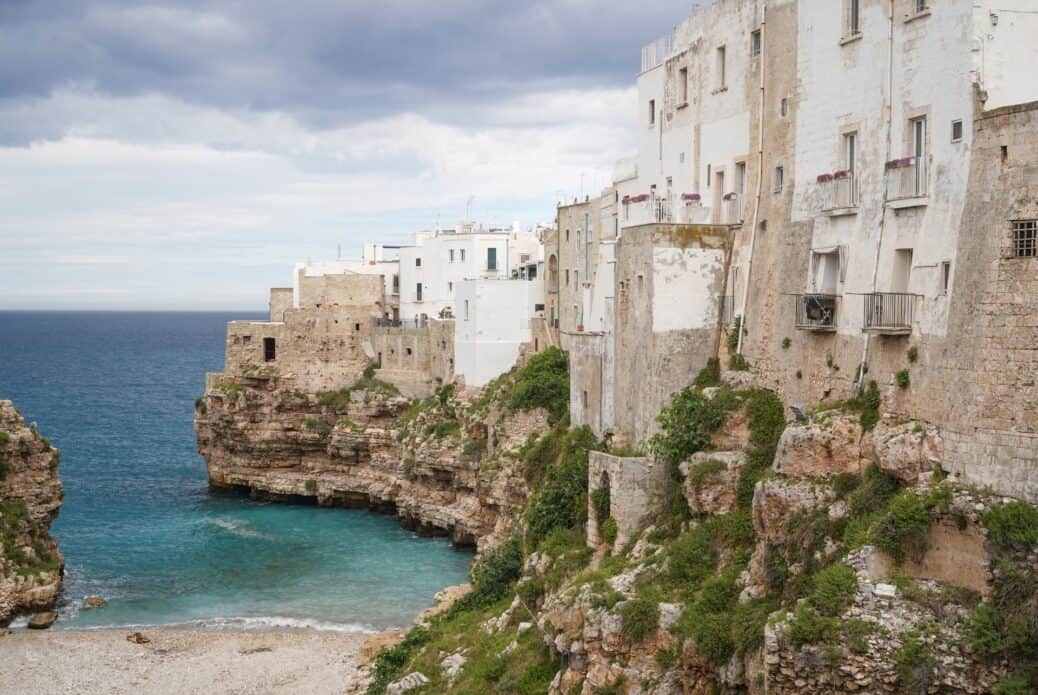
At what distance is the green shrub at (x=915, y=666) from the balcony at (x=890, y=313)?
6.14 meters

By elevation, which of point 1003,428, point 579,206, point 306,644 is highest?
point 579,206

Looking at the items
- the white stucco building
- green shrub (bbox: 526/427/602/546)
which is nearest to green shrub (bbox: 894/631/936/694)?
green shrub (bbox: 526/427/602/546)

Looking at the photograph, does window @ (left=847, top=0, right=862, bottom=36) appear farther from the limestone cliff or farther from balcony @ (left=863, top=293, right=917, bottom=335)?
the limestone cliff

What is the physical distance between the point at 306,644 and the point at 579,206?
75.1ft

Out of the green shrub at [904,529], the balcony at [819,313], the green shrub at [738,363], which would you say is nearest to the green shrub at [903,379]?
the green shrub at [904,529]

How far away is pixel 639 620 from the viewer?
2366 centimetres

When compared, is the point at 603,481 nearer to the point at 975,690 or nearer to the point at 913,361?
the point at 913,361

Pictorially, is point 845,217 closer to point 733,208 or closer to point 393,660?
point 733,208

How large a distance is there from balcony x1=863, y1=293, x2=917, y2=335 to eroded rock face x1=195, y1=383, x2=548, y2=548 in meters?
26.9

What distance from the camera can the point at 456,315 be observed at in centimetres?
5784

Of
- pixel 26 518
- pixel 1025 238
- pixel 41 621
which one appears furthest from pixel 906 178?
pixel 26 518

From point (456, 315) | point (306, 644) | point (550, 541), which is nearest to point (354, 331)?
point (456, 315)

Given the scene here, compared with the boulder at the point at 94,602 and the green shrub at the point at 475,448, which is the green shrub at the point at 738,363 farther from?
the boulder at the point at 94,602

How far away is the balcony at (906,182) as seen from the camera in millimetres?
21828
